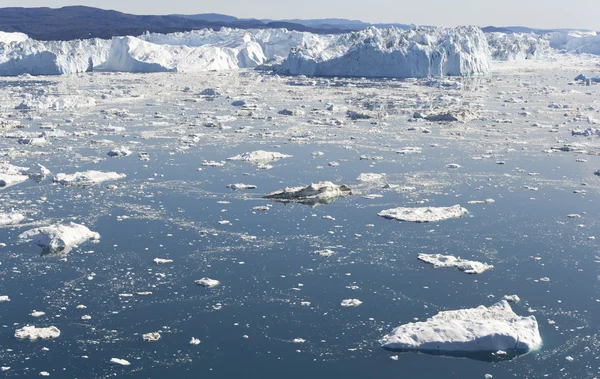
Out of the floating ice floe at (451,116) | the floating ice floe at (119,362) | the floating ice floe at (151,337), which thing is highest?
the floating ice floe at (451,116)

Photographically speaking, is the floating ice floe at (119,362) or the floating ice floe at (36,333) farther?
the floating ice floe at (36,333)

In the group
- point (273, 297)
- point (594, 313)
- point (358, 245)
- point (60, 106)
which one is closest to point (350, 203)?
point (358, 245)

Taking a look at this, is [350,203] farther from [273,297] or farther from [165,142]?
[165,142]

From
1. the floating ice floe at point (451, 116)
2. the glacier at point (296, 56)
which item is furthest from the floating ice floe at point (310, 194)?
the glacier at point (296, 56)

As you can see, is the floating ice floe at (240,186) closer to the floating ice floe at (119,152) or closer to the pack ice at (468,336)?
the floating ice floe at (119,152)

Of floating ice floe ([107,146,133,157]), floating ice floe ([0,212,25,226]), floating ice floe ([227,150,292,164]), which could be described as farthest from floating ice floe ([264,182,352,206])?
floating ice floe ([107,146,133,157])

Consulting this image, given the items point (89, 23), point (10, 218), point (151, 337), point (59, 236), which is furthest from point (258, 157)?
point (89, 23)

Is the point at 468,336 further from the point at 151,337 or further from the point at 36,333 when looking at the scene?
the point at 36,333

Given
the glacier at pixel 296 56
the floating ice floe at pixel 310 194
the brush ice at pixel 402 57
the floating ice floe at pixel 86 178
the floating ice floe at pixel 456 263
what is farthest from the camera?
the glacier at pixel 296 56
